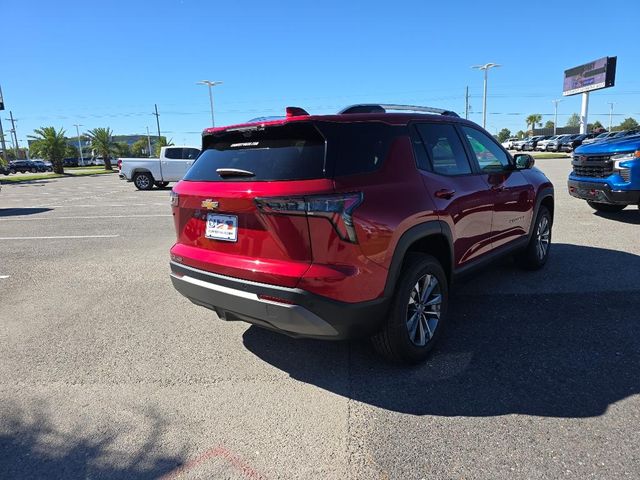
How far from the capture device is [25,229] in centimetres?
973

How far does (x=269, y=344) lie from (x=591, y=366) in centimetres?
244

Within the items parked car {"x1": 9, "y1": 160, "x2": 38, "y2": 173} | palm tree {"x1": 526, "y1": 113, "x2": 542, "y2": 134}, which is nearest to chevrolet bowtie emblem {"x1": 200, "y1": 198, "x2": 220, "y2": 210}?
parked car {"x1": 9, "y1": 160, "x2": 38, "y2": 173}

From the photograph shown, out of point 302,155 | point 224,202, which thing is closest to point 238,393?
point 224,202

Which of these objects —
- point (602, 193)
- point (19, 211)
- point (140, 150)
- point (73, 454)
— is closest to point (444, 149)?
point (73, 454)

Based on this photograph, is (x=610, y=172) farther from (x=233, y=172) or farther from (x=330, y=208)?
(x=233, y=172)

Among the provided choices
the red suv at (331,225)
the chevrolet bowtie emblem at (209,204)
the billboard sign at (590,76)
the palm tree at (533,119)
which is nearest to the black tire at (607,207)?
the red suv at (331,225)

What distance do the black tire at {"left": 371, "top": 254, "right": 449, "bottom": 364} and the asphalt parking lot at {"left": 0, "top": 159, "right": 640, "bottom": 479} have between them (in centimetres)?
16

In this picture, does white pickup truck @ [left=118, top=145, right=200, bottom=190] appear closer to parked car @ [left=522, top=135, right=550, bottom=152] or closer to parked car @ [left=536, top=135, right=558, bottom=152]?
parked car @ [left=536, top=135, right=558, bottom=152]

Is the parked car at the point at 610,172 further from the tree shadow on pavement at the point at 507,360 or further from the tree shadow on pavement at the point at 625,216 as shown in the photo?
the tree shadow on pavement at the point at 507,360

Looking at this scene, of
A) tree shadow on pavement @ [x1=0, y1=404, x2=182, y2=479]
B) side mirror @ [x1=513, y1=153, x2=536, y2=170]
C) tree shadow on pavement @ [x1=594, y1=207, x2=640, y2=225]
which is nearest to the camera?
tree shadow on pavement @ [x1=0, y1=404, x2=182, y2=479]

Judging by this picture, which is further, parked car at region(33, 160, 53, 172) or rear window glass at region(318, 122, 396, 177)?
parked car at region(33, 160, 53, 172)

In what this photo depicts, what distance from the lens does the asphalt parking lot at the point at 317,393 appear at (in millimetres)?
2389

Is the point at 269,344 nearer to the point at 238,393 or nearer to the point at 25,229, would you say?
the point at 238,393

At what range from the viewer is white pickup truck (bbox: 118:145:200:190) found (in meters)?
20.0
